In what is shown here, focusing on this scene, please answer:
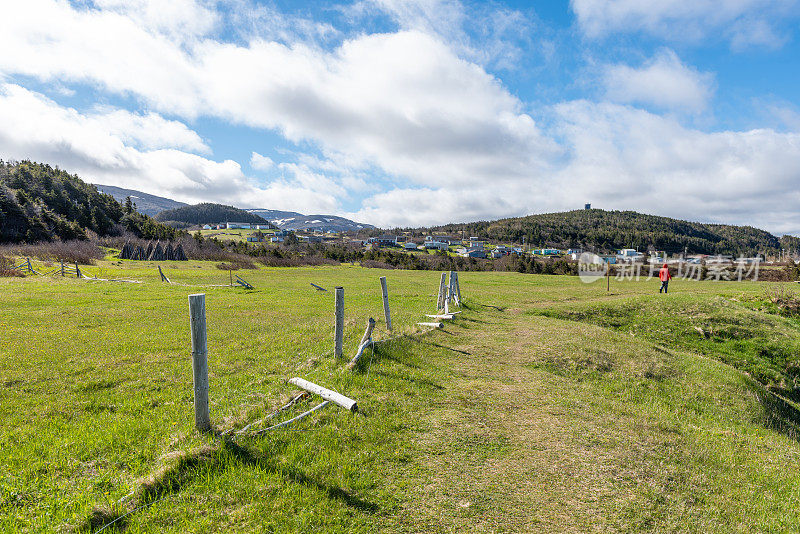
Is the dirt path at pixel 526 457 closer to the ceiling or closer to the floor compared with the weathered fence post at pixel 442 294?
closer to the floor

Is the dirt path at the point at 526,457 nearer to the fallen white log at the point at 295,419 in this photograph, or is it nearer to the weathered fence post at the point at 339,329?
the fallen white log at the point at 295,419

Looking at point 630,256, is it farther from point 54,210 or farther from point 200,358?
point 54,210

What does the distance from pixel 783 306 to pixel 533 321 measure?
24719 mm

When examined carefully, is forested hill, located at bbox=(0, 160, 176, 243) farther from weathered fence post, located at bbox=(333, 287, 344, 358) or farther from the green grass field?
weathered fence post, located at bbox=(333, 287, 344, 358)

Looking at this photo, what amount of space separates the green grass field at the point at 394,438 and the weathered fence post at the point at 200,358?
1.67 feet

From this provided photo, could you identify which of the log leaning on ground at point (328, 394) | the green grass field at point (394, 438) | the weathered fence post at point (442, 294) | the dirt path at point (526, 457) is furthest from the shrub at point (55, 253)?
the dirt path at point (526, 457)

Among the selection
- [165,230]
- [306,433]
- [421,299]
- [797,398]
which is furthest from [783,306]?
[165,230]

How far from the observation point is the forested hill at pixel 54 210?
85.8 meters

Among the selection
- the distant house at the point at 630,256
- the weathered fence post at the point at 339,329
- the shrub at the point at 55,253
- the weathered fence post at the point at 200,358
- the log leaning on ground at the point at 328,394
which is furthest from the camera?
the distant house at the point at 630,256

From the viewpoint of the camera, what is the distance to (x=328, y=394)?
8.27 meters

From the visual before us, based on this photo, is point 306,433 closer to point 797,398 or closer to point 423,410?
point 423,410

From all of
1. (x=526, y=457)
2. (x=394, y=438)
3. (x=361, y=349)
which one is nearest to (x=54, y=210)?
(x=361, y=349)

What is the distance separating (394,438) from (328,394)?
6.63 feet

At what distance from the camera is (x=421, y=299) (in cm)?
2898
